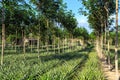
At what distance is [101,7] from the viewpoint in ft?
85.6

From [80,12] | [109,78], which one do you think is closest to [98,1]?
[80,12]

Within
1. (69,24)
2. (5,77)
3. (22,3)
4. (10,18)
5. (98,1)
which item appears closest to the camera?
(5,77)

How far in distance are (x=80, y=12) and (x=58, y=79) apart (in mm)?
17083

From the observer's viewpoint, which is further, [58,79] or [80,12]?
[80,12]

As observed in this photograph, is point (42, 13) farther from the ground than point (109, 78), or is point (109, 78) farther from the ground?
point (42, 13)

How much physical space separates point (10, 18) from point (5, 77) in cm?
1395

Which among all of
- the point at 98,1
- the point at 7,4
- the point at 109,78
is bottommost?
the point at 109,78

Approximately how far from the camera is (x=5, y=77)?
426 inches

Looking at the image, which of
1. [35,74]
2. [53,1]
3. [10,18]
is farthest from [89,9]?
[35,74]

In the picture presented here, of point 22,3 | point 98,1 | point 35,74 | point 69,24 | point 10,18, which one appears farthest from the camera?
point 69,24

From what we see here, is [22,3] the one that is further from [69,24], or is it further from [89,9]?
[69,24]

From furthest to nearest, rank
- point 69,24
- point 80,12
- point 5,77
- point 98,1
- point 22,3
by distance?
point 69,24
point 80,12
point 98,1
point 22,3
point 5,77

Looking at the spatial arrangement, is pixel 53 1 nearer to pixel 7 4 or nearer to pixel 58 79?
pixel 7 4

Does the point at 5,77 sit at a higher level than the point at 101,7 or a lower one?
lower
